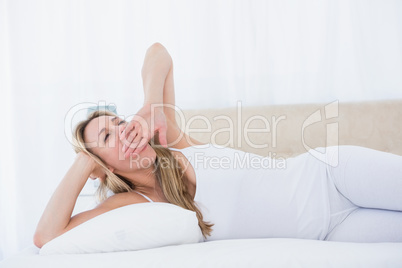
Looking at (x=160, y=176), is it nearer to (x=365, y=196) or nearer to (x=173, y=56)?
(x=365, y=196)

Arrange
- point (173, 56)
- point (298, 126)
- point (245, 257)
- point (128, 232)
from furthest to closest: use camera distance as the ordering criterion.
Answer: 1. point (173, 56)
2. point (298, 126)
3. point (128, 232)
4. point (245, 257)

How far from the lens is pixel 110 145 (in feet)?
4.47

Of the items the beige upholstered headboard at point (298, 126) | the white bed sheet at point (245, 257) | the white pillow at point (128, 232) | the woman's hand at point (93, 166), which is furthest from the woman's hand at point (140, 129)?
the beige upholstered headboard at point (298, 126)

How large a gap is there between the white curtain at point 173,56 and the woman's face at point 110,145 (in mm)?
969

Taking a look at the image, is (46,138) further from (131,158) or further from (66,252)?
(66,252)

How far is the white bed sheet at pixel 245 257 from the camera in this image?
86 centimetres

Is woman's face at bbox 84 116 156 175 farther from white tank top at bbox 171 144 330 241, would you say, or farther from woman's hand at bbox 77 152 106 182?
white tank top at bbox 171 144 330 241

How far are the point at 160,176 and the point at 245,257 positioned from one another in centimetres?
60

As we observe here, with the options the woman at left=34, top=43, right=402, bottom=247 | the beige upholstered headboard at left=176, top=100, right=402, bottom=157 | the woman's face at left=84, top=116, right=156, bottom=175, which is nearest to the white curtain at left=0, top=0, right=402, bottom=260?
the beige upholstered headboard at left=176, top=100, right=402, bottom=157

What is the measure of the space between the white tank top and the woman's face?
202 mm

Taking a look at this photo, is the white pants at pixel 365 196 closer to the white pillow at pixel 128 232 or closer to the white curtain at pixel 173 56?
the white pillow at pixel 128 232

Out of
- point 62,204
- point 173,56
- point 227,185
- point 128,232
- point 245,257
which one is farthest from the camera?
point 173,56

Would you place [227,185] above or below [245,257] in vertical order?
above

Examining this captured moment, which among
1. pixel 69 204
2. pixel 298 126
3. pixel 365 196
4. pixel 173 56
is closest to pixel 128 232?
pixel 69 204
